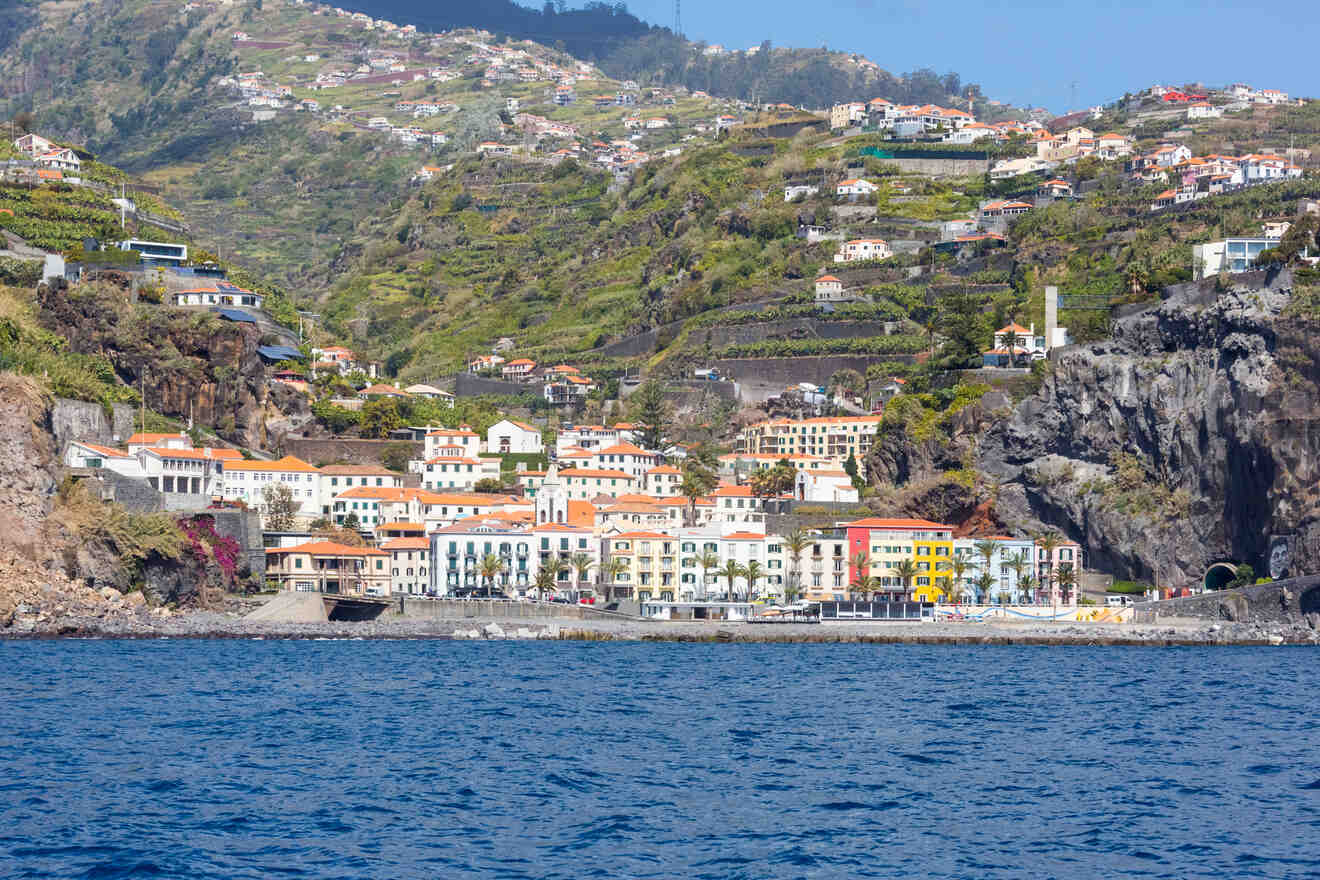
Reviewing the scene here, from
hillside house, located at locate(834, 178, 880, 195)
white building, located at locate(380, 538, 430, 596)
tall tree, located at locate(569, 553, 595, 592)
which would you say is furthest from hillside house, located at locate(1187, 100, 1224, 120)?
white building, located at locate(380, 538, 430, 596)

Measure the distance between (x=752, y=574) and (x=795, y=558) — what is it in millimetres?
2633

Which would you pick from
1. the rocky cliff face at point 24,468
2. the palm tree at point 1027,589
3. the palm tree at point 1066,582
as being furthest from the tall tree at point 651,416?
the rocky cliff face at point 24,468

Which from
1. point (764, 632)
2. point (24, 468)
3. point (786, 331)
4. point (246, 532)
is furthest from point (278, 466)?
point (786, 331)

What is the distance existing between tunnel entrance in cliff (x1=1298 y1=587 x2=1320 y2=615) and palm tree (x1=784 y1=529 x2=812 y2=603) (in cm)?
2080

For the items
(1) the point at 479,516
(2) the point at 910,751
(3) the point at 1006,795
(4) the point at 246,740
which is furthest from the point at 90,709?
(1) the point at 479,516

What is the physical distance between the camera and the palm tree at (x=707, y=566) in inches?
3246

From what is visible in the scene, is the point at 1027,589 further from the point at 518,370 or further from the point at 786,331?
the point at 518,370

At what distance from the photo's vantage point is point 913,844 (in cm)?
2873

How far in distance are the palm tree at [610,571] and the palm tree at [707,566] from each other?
342cm

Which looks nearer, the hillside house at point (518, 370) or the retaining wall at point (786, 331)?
the retaining wall at point (786, 331)

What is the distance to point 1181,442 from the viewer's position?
84.6 m

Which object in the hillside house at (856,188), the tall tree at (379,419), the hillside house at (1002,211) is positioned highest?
the hillside house at (856,188)

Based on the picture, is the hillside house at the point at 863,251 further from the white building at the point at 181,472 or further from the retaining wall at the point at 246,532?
the retaining wall at the point at 246,532

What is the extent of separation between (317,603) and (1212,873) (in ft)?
178
